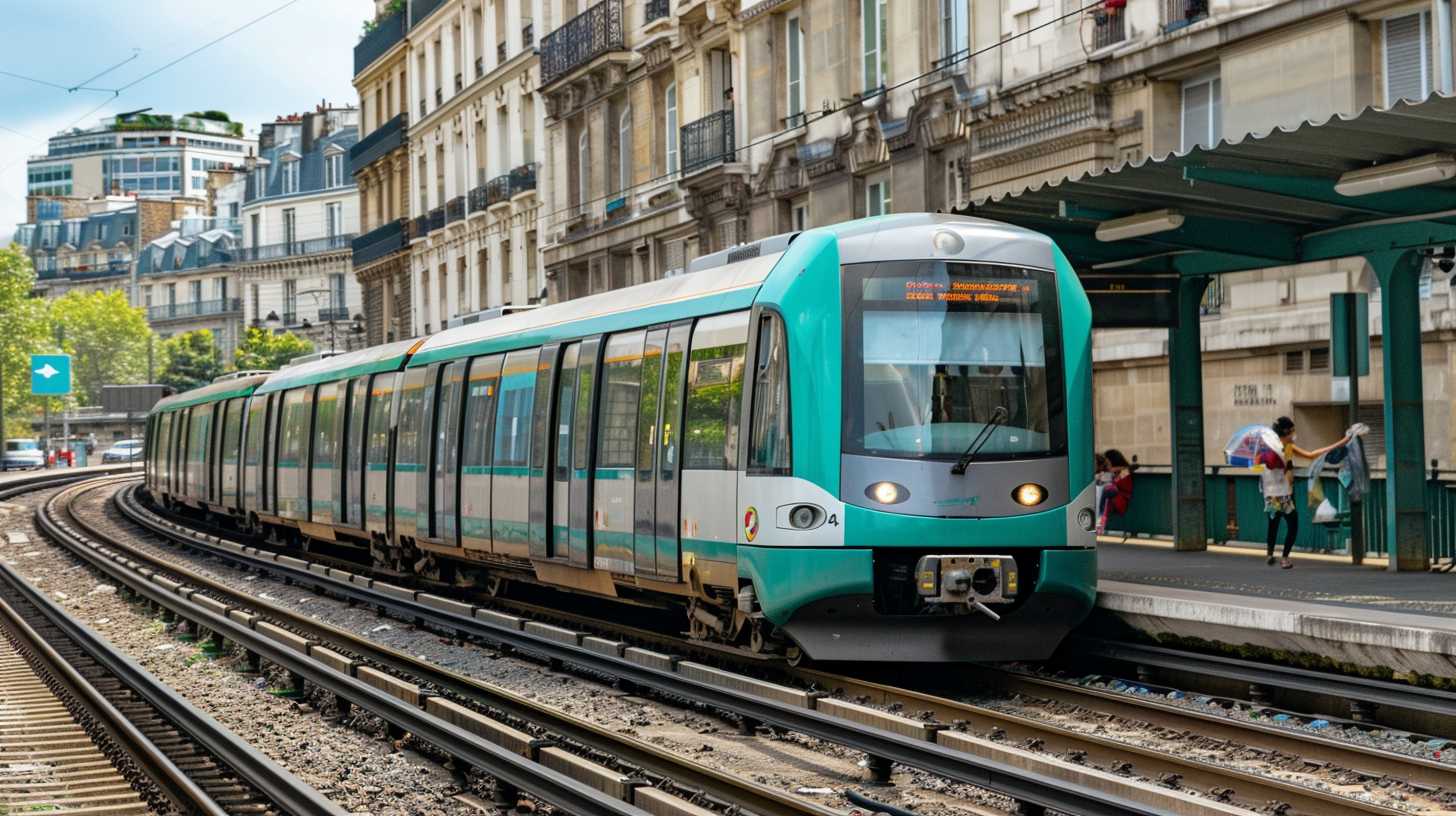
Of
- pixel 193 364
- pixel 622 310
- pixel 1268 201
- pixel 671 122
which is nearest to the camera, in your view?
pixel 1268 201

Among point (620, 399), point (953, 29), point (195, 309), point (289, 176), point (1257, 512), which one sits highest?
point (289, 176)

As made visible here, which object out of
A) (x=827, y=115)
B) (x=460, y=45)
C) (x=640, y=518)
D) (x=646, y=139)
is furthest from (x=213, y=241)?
(x=640, y=518)

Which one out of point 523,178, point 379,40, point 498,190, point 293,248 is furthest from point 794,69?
point 293,248

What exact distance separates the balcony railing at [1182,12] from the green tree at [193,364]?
10912cm

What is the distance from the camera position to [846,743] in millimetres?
10945

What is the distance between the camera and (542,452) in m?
18.3

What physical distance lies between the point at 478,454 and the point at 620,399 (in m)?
4.44

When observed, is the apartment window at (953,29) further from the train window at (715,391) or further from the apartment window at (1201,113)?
the train window at (715,391)

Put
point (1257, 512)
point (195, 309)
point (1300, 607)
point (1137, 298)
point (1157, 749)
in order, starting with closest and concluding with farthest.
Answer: point (1157, 749) < point (1300, 607) < point (1137, 298) < point (1257, 512) < point (195, 309)

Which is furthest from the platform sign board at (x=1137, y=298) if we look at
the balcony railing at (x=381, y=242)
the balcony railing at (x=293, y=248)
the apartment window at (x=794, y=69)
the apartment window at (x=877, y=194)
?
the balcony railing at (x=293, y=248)

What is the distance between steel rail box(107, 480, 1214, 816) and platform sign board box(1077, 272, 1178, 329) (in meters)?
6.73

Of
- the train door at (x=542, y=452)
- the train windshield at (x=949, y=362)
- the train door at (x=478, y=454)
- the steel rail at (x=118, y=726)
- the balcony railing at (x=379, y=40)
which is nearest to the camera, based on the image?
the steel rail at (x=118, y=726)

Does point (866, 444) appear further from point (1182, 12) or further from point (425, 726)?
point (1182, 12)

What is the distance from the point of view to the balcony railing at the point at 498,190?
51.9 meters
